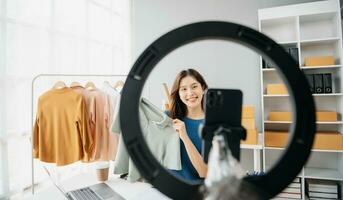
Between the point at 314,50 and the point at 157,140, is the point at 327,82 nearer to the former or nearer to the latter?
the point at 314,50

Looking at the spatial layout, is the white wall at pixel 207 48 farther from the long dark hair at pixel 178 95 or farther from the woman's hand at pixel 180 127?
the woman's hand at pixel 180 127

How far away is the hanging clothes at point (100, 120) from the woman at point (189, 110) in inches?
18.3

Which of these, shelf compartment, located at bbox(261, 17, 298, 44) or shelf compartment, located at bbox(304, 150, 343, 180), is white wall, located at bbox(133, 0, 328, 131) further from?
shelf compartment, located at bbox(304, 150, 343, 180)

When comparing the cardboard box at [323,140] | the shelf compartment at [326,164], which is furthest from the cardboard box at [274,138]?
the shelf compartment at [326,164]

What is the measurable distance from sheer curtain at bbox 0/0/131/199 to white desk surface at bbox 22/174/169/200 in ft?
1.34

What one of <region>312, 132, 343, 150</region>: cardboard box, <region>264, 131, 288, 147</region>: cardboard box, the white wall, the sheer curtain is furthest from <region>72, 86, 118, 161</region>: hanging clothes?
<region>312, 132, 343, 150</region>: cardboard box

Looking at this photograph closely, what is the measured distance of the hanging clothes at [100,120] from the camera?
144cm

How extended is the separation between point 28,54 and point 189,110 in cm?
117

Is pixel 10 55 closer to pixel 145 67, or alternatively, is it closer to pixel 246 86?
pixel 145 67

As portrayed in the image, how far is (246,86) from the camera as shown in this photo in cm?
236

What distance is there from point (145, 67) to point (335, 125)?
252 centimetres

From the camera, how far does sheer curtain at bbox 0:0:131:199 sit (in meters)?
1.33

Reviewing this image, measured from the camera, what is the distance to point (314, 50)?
218 centimetres

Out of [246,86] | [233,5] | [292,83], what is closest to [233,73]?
[246,86]
